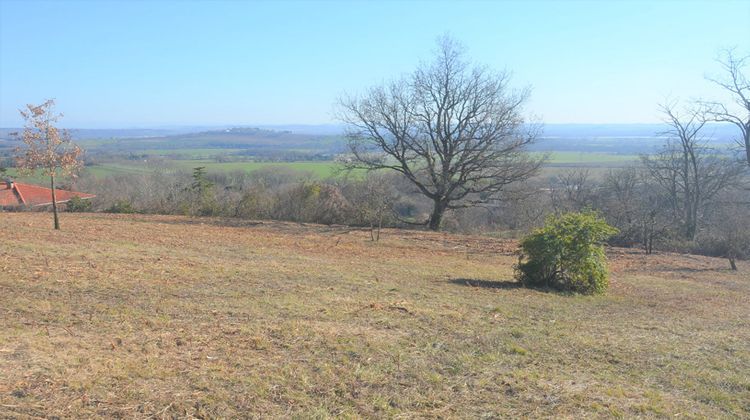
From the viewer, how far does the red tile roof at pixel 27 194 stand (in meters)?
29.6

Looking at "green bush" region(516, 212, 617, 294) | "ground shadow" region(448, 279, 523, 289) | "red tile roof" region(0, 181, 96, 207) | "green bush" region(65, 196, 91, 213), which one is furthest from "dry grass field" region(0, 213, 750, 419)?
"red tile roof" region(0, 181, 96, 207)

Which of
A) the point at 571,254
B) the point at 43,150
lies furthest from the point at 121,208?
the point at 571,254

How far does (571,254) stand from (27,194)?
3181 centimetres

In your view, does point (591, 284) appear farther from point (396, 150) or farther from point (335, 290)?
point (396, 150)

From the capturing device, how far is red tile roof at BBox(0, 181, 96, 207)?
29.6 m

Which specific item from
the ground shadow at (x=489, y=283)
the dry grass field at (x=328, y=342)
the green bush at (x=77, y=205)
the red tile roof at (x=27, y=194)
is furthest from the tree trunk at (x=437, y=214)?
the red tile roof at (x=27, y=194)

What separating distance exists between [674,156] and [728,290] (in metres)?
26.9

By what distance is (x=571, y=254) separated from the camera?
11484 millimetres

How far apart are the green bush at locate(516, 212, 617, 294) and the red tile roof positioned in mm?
25851

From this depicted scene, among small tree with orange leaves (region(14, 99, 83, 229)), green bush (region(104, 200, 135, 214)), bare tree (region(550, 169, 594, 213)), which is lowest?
bare tree (region(550, 169, 594, 213))

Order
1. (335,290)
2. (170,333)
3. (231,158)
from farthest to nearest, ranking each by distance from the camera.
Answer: (231,158), (335,290), (170,333)

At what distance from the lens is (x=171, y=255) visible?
11516 mm

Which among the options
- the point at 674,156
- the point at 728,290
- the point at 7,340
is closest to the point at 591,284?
the point at 728,290

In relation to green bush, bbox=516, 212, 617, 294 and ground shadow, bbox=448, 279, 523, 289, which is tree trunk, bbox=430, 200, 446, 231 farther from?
green bush, bbox=516, 212, 617, 294
